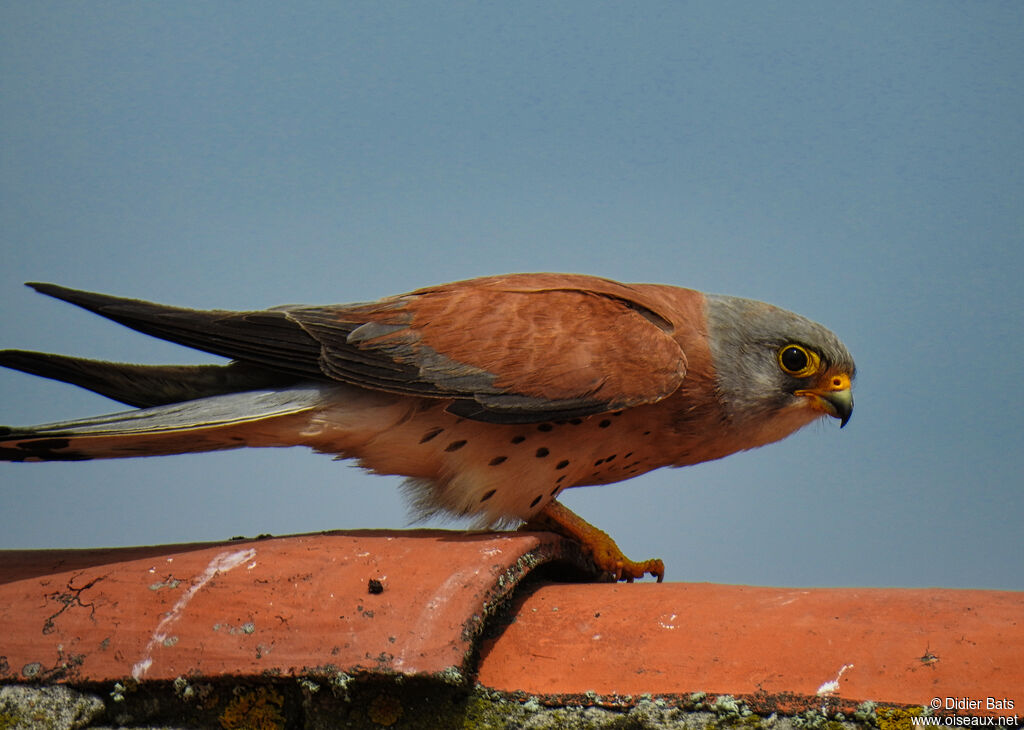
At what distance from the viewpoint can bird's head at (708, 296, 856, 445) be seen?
10.1ft

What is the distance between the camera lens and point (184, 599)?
6.62 feet

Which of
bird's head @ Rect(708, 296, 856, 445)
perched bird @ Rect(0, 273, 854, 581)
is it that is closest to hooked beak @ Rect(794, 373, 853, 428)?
bird's head @ Rect(708, 296, 856, 445)

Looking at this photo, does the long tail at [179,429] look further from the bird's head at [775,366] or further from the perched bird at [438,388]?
the bird's head at [775,366]

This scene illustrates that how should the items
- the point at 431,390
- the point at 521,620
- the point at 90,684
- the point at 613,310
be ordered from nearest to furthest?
the point at 90,684
the point at 521,620
the point at 431,390
the point at 613,310

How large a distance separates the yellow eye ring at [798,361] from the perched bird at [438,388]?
1.21ft

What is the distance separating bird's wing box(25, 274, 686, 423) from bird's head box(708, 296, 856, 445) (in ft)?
1.30

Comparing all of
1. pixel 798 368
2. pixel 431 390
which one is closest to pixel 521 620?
pixel 431 390

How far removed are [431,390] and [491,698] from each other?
94cm

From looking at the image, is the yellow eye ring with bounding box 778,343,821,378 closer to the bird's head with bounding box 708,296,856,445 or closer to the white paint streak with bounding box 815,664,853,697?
the bird's head with bounding box 708,296,856,445

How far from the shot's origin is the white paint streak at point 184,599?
6.28 ft

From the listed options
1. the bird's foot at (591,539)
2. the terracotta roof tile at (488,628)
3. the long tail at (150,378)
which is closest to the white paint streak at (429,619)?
the terracotta roof tile at (488,628)

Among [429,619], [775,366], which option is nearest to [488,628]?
[429,619]

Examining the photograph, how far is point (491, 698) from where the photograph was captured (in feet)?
5.98

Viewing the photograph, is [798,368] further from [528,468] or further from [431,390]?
[431,390]
